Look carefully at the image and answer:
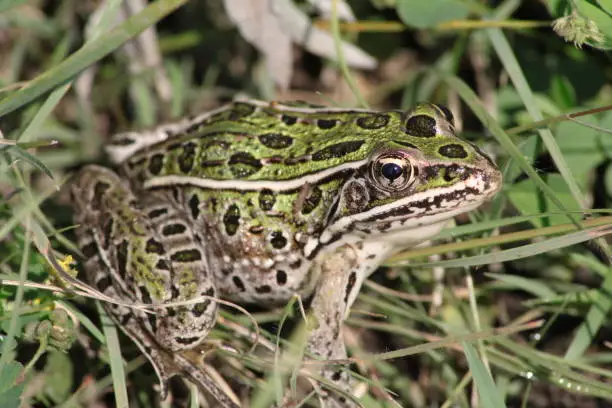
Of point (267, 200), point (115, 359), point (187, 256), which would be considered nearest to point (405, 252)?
point (267, 200)

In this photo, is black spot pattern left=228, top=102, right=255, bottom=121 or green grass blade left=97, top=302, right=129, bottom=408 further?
black spot pattern left=228, top=102, right=255, bottom=121

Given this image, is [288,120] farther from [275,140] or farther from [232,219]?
[232,219]

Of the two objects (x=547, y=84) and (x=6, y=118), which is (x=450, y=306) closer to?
(x=547, y=84)

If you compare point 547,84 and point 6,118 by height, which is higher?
point 547,84

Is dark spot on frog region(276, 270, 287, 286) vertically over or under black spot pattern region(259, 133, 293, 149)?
under

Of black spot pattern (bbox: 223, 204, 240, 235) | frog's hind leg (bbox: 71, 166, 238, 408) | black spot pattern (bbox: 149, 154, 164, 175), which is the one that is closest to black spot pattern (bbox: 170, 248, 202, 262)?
frog's hind leg (bbox: 71, 166, 238, 408)

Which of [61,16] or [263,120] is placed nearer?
[263,120]

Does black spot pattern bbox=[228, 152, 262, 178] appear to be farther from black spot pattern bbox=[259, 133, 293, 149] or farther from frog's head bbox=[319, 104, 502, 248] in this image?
frog's head bbox=[319, 104, 502, 248]

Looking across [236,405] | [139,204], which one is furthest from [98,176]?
[236,405]
